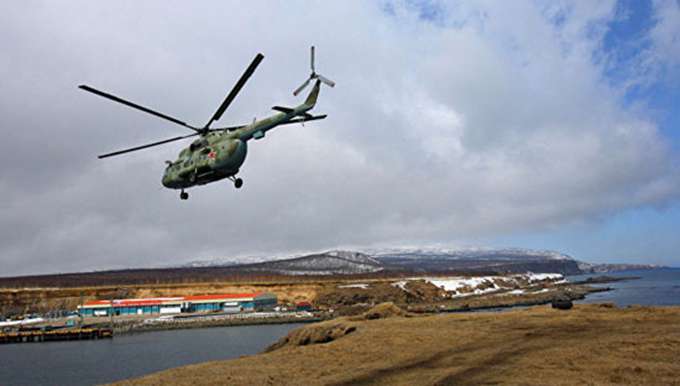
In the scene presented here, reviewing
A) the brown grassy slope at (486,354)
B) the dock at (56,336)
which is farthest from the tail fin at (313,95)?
the dock at (56,336)

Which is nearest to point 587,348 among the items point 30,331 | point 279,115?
point 279,115

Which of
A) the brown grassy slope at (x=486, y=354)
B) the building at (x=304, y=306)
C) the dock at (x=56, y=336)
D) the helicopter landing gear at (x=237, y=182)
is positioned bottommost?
the dock at (x=56, y=336)

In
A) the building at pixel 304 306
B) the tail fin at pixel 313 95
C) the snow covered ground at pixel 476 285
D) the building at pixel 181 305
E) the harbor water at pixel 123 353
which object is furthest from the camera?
the snow covered ground at pixel 476 285

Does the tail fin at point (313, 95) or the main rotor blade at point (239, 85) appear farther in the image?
the tail fin at point (313, 95)

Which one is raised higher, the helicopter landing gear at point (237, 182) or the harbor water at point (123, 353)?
the helicopter landing gear at point (237, 182)

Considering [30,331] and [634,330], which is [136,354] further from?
[634,330]

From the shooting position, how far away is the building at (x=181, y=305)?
351 feet

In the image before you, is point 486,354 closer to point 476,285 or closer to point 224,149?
point 224,149

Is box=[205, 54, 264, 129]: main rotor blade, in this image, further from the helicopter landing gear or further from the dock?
the dock

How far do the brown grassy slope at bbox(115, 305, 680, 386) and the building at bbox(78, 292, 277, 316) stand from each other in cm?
8329

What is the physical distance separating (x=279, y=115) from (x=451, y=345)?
14.1 metres

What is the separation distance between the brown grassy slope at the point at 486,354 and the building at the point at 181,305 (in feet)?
273

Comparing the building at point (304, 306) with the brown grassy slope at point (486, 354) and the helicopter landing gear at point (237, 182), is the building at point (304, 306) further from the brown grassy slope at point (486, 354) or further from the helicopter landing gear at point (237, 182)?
the helicopter landing gear at point (237, 182)

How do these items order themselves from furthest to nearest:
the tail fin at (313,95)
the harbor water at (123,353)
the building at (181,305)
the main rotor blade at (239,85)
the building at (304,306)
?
the building at (304,306), the building at (181,305), the harbor water at (123,353), the tail fin at (313,95), the main rotor blade at (239,85)
